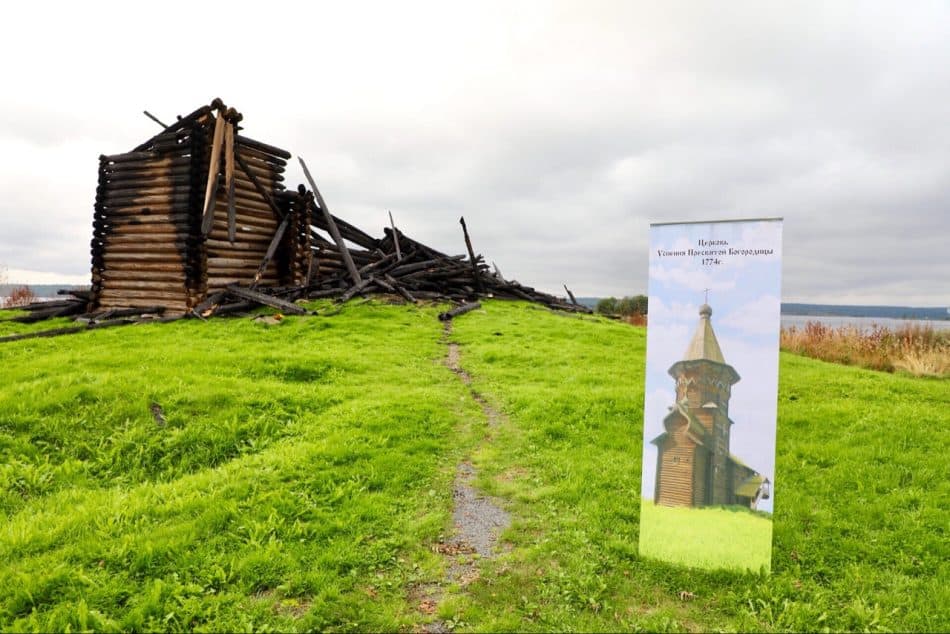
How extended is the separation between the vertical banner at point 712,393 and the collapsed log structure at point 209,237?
57.0 feet

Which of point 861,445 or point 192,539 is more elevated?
point 861,445

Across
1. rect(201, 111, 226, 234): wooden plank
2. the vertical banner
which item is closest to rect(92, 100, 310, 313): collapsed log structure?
rect(201, 111, 226, 234): wooden plank

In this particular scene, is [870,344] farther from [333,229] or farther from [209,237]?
[209,237]

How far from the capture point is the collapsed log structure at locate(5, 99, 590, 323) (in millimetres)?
21609

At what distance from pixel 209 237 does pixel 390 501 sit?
18488mm

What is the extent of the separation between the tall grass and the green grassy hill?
6768mm

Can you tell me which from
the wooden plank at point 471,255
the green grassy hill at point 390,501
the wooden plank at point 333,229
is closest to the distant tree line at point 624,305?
the wooden plank at point 471,255

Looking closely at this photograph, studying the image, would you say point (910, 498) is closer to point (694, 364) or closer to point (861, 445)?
point (861, 445)

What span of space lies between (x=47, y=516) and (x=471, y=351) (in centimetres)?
1147

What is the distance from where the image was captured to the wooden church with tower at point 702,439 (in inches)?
219

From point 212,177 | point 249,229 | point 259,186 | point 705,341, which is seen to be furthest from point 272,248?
point 705,341

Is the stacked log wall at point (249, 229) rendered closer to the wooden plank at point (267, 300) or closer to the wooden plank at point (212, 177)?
the wooden plank at point (212, 177)

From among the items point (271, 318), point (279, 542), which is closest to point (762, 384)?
point (279, 542)

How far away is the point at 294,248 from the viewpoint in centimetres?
2603
